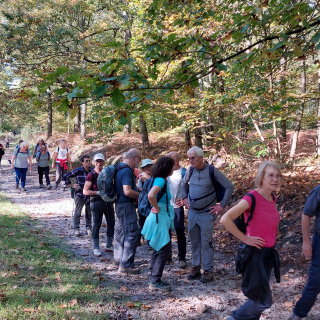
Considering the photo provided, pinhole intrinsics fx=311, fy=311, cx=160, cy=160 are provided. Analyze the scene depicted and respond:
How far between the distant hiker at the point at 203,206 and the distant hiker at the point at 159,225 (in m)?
0.56

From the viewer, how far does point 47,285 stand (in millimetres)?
4289

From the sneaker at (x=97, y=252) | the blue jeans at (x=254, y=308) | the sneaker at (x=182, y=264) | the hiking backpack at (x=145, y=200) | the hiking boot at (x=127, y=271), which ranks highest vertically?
the hiking backpack at (x=145, y=200)

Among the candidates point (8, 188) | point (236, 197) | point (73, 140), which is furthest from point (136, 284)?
point (73, 140)

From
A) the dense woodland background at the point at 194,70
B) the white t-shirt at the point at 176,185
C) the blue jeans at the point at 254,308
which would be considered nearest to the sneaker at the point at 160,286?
the blue jeans at the point at 254,308

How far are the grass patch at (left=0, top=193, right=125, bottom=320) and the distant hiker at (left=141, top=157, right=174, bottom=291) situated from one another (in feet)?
2.02

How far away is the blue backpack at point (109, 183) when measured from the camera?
519 centimetres

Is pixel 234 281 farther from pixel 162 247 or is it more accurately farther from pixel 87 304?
pixel 87 304

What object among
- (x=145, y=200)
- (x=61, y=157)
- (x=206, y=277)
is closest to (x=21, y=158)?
(x=61, y=157)

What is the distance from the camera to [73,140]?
78.9 ft

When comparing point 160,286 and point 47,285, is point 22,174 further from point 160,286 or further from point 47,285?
point 160,286

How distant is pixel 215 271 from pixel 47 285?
281 cm

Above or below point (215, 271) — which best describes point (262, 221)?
above

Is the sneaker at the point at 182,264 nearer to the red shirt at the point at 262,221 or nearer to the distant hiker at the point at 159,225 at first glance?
the distant hiker at the point at 159,225

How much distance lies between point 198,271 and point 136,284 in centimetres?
104
